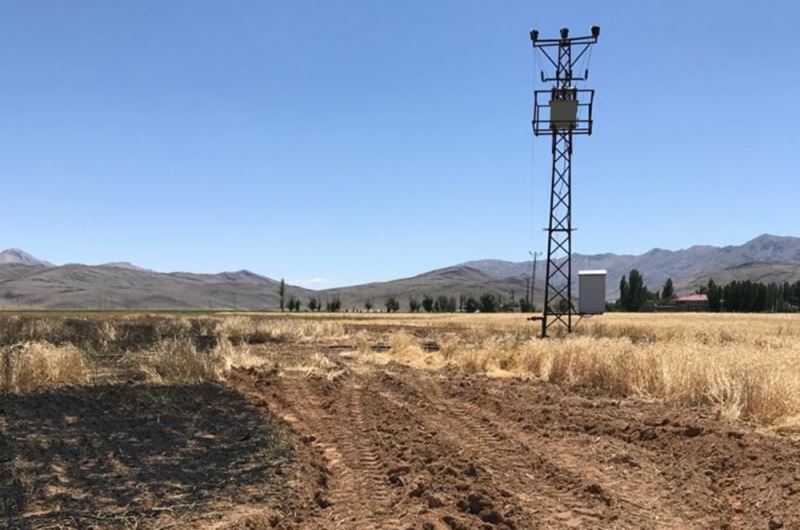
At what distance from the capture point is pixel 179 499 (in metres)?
5.41

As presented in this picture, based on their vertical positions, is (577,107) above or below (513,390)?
above

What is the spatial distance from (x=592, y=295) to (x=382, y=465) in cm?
2490

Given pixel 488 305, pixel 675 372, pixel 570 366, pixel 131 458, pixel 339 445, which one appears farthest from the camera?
pixel 488 305

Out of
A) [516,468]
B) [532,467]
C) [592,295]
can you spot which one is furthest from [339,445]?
[592,295]

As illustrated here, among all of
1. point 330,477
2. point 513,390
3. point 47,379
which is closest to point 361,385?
point 513,390

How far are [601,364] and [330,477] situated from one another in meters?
7.87

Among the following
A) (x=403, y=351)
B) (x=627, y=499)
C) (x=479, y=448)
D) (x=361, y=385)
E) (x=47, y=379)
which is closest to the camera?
(x=627, y=499)

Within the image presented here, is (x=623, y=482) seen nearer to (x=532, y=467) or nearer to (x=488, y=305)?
(x=532, y=467)

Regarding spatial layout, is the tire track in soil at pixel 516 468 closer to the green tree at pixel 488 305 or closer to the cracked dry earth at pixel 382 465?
the cracked dry earth at pixel 382 465

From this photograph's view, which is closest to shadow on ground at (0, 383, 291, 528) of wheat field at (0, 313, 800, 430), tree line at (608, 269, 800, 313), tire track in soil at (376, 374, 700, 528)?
tire track in soil at (376, 374, 700, 528)

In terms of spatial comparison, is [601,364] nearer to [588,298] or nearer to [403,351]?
[403,351]

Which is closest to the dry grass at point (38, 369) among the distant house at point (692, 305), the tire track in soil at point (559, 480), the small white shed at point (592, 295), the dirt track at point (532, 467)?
the dirt track at point (532, 467)

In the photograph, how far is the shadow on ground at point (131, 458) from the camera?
5.17 metres

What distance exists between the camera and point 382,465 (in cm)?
662
